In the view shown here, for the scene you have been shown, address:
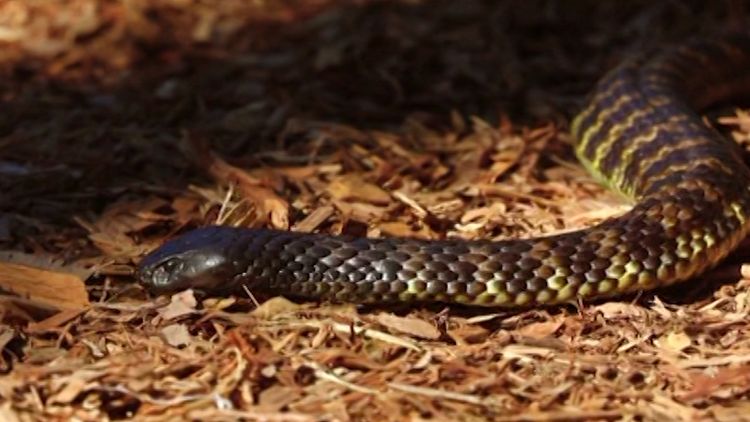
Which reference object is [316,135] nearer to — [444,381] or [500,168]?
[500,168]

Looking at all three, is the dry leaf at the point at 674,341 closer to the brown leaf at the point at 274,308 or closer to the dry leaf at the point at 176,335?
the brown leaf at the point at 274,308

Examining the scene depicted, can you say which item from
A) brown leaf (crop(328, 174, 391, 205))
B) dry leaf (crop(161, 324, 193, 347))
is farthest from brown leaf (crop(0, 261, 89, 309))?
brown leaf (crop(328, 174, 391, 205))

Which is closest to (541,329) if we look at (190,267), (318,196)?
(190,267)

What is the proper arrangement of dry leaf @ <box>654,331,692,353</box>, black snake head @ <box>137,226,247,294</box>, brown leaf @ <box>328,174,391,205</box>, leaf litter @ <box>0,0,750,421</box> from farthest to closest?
brown leaf @ <box>328,174,391,205</box>, black snake head @ <box>137,226,247,294</box>, dry leaf @ <box>654,331,692,353</box>, leaf litter @ <box>0,0,750,421</box>

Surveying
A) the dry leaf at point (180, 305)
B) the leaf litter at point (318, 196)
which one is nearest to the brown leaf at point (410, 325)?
the leaf litter at point (318, 196)

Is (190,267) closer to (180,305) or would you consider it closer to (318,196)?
(180,305)

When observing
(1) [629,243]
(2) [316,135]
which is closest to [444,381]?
(1) [629,243]

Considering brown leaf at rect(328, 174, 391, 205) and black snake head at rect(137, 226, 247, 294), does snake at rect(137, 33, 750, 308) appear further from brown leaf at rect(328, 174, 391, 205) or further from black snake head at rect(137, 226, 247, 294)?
brown leaf at rect(328, 174, 391, 205)
